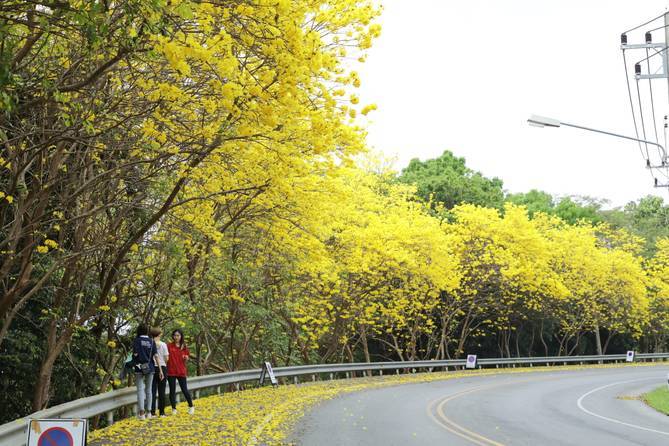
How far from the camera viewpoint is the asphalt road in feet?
42.6

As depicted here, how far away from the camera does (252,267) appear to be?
22.3 metres

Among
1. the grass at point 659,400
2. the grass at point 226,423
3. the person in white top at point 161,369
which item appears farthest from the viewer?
the grass at point 659,400

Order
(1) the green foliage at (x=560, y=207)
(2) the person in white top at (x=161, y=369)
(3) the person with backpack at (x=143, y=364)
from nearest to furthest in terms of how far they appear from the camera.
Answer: (3) the person with backpack at (x=143, y=364), (2) the person in white top at (x=161, y=369), (1) the green foliage at (x=560, y=207)

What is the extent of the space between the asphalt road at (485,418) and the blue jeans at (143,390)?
2.93 meters

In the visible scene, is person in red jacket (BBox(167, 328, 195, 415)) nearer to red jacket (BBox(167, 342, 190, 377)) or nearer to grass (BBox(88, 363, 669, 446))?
red jacket (BBox(167, 342, 190, 377))

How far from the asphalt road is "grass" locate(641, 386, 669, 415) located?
0.43m

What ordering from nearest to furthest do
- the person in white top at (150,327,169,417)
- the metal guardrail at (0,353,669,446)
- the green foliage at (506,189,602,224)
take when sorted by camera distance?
the metal guardrail at (0,353,669,446) < the person in white top at (150,327,169,417) < the green foliage at (506,189,602,224)

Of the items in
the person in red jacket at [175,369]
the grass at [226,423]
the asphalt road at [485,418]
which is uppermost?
the person in red jacket at [175,369]

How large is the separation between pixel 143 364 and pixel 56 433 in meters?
7.17

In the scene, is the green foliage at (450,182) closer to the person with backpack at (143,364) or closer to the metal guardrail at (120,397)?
the metal guardrail at (120,397)

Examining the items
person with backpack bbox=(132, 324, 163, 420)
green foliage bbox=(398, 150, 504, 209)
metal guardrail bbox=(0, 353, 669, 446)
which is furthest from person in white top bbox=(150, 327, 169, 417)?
green foliage bbox=(398, 150, 504, 209)

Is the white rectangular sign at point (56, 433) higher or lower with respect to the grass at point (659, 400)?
higher

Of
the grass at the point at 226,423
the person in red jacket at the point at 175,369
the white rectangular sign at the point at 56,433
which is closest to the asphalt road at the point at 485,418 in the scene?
the grass at the point at 226,423

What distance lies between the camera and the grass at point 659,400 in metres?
20.1
